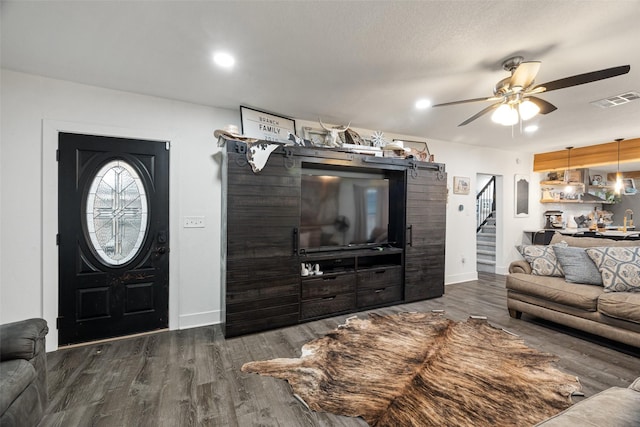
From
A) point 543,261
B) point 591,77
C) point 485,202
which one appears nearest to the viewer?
point 591,77

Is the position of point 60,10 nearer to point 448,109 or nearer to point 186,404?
point 186,404

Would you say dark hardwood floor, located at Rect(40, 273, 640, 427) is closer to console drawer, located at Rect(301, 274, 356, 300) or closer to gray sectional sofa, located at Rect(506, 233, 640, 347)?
gray sectional sofa, located at Rect(506, 233, 640, 347)

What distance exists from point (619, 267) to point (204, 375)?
3959 mm

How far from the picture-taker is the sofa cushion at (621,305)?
245 centimetres

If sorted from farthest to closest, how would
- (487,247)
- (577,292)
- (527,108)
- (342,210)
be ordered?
(487,247) → (342,210) → (577,292) → (527,108)

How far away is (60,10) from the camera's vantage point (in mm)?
1729

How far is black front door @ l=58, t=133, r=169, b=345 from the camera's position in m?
2.69

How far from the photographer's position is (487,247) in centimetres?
639

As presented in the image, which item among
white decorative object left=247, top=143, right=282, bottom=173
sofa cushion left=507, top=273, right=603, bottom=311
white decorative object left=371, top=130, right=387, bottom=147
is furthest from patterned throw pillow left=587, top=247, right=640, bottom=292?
white decorative object left=247, top=143, right=282, bottom=173

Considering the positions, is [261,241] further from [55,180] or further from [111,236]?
[55,180]

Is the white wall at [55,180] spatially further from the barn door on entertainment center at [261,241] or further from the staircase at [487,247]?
the staircase at [487,247]

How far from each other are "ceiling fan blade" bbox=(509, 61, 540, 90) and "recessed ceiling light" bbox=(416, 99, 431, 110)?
0.96 metres

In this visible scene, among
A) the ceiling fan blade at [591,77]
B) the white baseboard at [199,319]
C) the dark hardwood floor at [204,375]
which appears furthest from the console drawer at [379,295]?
the ceiling fan blade at [591,77]

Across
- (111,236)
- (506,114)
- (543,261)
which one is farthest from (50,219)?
(543,261)
